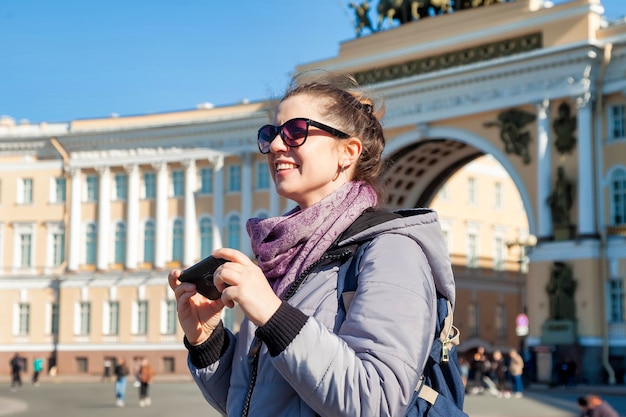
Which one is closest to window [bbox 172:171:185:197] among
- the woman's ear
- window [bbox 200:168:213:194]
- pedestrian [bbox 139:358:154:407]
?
window [bbox 200:168:213:194]

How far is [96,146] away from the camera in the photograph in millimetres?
47344

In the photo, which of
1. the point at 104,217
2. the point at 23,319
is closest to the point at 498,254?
the point at 104,217

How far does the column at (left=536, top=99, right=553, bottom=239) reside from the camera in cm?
3381

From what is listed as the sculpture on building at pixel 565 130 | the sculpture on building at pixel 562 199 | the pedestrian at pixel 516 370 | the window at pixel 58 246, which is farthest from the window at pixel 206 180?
the pedestrian at pixel 516 370

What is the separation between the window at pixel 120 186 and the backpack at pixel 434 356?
4535 centimetres

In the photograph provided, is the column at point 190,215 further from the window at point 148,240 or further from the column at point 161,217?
the window at point 148,240

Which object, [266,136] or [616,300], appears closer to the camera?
[266,136]

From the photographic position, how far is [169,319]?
150ft

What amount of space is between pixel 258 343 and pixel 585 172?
3128cm

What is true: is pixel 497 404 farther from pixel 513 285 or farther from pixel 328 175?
pixel 513 285

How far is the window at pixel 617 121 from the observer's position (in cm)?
3309

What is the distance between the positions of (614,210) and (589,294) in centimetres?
270

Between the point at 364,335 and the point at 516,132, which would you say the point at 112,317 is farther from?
the point at 364,335

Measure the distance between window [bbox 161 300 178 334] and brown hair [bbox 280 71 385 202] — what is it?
140 ft
